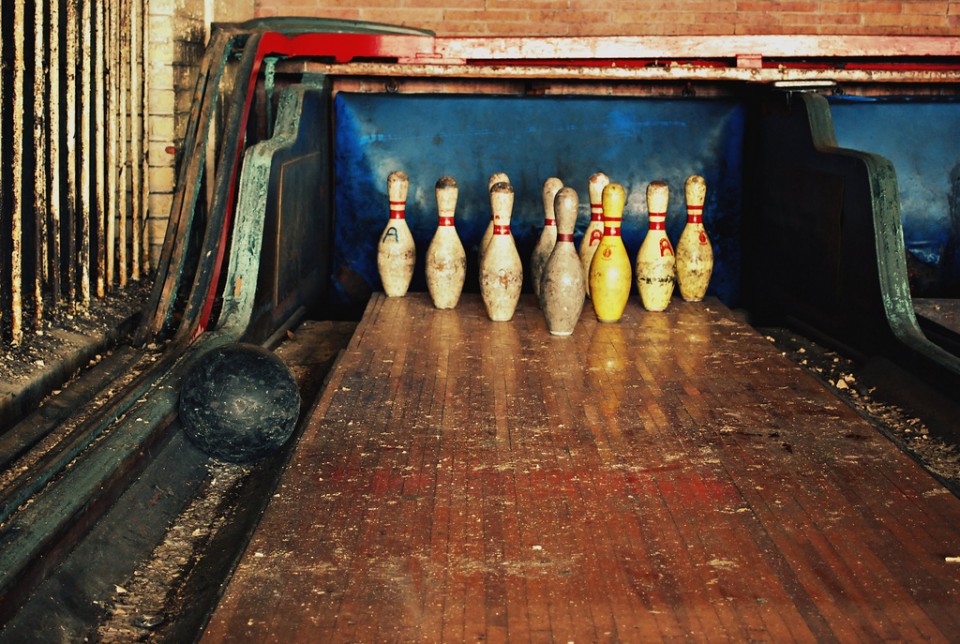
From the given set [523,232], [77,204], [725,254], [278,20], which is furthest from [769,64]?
[77,204]

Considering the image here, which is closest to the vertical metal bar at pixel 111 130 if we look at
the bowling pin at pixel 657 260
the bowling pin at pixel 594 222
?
the bowling pin at pixel 594 222

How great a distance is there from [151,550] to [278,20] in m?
2.70

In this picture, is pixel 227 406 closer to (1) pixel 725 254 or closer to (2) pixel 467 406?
(2) pixel 467 406

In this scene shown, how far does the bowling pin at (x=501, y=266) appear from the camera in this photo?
3.35m

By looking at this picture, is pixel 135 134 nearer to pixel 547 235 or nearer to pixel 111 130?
pixel 111 130

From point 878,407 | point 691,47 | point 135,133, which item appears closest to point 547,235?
point 691,47

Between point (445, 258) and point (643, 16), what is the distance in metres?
1.83

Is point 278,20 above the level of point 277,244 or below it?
above

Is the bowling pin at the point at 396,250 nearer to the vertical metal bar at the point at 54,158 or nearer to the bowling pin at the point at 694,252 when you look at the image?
the bowling pin at the point at 694,252

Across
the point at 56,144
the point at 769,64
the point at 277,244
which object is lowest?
the point at 277,244

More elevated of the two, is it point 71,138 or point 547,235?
point 71,138

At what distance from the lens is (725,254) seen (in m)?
4.34

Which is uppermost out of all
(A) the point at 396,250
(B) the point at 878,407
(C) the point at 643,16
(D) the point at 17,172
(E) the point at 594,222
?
(C) the point at 643,16

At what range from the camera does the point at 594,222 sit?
3.63m
